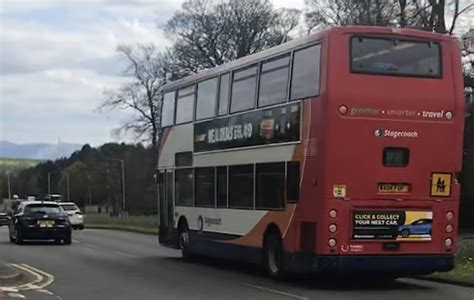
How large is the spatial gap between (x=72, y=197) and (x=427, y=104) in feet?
395

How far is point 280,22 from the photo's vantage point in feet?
220

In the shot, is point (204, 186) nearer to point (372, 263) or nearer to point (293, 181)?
point (293, 181)

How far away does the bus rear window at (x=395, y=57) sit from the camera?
51.6 ft

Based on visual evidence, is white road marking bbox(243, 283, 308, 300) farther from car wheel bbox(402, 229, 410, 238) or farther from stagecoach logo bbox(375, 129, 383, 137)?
stagecoach logo bbox(375, 129, 383, 137)

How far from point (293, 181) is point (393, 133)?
1994 mm

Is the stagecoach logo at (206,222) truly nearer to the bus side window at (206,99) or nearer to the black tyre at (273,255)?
the bus side window at (206,99)

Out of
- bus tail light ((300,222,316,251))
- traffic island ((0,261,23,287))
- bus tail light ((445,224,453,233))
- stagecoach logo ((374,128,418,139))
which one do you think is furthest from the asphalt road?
stagecoach logo ((374,128,418,139))

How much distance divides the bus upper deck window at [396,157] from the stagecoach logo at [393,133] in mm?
224

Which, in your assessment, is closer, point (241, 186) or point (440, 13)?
point (241, 186)

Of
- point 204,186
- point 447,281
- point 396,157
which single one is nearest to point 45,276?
point 204,186

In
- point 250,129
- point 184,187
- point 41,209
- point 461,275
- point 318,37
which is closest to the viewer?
point 318,37

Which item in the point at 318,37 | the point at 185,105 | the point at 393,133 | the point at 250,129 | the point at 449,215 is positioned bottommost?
the point at 449,215

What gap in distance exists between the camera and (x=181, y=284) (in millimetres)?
17000

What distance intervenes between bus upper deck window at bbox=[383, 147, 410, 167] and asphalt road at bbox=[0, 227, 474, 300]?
2174 millimetres
